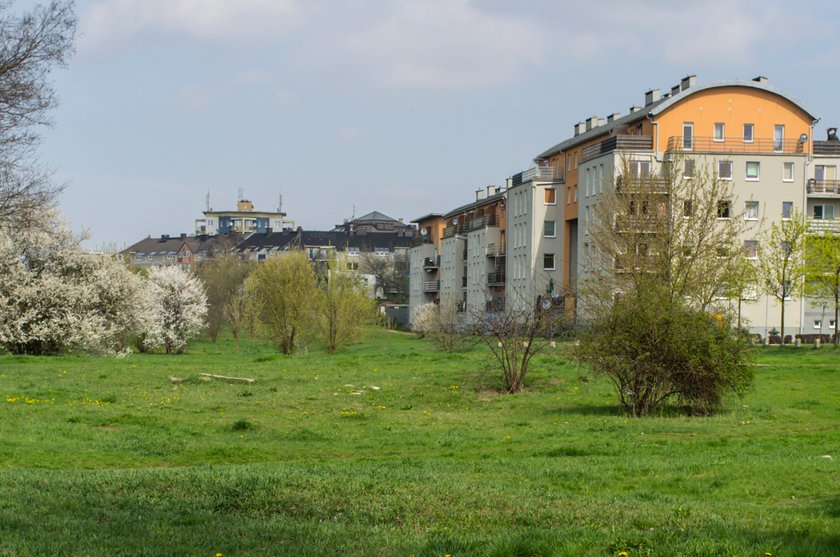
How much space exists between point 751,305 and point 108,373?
50.0m

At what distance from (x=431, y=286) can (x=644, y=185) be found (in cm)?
7608

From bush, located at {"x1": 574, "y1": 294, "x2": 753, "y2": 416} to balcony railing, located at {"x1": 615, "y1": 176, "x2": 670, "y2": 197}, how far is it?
19704mm

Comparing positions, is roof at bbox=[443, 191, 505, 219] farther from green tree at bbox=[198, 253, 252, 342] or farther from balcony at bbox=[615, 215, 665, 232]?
balcony at bbox=[615, 215, 665, 232]

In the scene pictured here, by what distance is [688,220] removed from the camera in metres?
42.9

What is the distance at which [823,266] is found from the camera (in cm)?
5816

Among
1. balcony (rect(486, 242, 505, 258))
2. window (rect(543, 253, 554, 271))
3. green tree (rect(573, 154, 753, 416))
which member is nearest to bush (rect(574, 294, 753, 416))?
green tree (rect(573, 154, 753, 416))

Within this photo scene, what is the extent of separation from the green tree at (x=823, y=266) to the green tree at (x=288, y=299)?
2858 cm

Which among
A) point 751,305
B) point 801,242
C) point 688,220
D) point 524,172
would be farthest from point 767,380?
point 524,172

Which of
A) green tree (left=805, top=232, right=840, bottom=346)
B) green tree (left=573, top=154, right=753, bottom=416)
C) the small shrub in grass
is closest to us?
the small shrub in grass

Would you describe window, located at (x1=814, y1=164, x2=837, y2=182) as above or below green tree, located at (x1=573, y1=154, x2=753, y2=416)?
above

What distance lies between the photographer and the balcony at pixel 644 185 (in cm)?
4388

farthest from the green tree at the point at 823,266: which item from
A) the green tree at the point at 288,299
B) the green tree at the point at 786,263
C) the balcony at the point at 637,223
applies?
the green tree at the point at 288,299

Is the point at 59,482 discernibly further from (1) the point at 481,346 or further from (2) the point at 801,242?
(2) the point at 801,242

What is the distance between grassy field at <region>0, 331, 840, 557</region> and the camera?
9.02 metres
